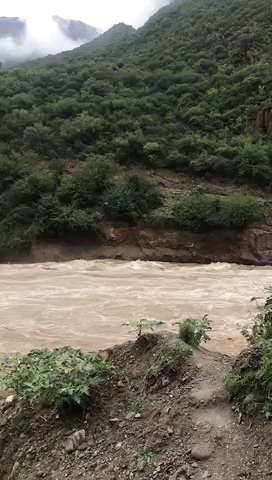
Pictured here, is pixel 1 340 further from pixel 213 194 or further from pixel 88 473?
pixel 213 194

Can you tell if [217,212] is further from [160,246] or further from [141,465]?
[141,465]

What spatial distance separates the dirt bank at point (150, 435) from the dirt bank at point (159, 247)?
16212 mm

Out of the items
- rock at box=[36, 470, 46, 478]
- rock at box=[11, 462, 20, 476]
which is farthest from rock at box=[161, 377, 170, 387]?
rock at box=[11, 462, 20, 476]

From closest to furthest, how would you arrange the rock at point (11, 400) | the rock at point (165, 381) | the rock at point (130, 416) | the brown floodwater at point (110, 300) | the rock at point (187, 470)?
the rock at point (187, 470) → the rock at point (130, 416) → the rock at point (165, 381) → the rock at point (11, 400) → the brown floodwater at point (110, 300)

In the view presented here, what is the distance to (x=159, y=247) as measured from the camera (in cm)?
2164

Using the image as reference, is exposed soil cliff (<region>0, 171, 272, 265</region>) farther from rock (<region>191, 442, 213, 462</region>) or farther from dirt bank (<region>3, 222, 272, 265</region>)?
rock (<region>191, 442, 213, 462</region>)

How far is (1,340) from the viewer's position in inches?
392

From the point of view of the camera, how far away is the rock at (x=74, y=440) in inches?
161

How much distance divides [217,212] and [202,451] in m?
19.0

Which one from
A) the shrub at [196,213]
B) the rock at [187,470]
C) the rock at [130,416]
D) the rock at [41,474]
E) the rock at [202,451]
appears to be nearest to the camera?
the rock at [187,470]

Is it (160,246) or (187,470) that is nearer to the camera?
(187,470)

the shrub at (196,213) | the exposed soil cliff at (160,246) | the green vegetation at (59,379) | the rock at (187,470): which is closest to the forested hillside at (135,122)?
the shrub at (196,213)

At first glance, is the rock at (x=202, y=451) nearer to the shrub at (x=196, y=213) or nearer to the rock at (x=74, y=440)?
the rock at (x=74, y=440)

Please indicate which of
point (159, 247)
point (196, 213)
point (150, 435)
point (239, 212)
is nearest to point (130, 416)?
point (150, 435)
